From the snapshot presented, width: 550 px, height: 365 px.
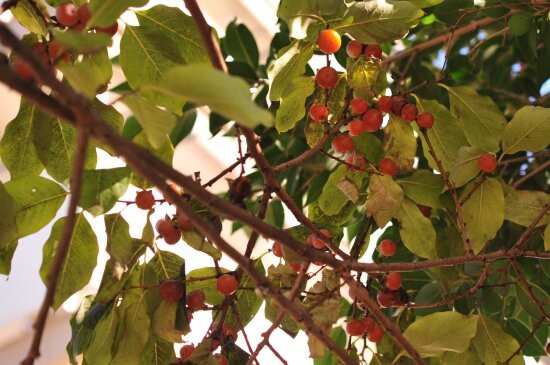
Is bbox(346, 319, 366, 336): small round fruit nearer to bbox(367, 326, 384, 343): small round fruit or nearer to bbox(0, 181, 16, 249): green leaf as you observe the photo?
bbox(367, 326, 384, 343): small round fruit

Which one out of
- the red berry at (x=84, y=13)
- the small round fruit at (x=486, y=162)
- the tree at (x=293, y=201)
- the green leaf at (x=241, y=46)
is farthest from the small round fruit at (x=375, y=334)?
the green leaf at (x=241, y=46)

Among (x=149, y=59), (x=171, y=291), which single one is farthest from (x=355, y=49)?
(x=171, y=291)

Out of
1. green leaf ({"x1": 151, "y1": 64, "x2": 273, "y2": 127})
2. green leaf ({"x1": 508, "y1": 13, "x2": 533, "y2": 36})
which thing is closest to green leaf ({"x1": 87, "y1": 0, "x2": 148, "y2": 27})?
green leaf ({"x1": 151, "y1": 64, "x2": 273, "y2": 127})

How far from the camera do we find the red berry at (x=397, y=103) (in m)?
0.85

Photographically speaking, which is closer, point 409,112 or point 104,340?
point 104,340

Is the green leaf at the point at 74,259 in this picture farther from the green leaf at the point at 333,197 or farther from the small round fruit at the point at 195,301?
the green leaf at the point at 333,197

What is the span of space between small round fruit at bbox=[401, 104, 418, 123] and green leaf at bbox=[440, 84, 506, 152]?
0.08 m

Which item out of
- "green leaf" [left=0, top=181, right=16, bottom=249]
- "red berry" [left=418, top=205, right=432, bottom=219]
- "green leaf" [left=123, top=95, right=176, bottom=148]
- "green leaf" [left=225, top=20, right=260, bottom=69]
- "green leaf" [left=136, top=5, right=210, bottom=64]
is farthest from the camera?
"green leaf" [left=225, top=20, right=260, bottom=69]

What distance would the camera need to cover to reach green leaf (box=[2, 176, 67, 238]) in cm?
76

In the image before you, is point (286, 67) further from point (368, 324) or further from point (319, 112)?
point (368, 324)

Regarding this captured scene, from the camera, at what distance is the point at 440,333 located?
749mm

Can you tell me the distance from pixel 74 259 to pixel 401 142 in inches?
14.7

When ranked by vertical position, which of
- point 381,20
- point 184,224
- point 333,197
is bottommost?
point 184,224

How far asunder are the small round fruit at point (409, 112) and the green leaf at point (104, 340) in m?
0.37
